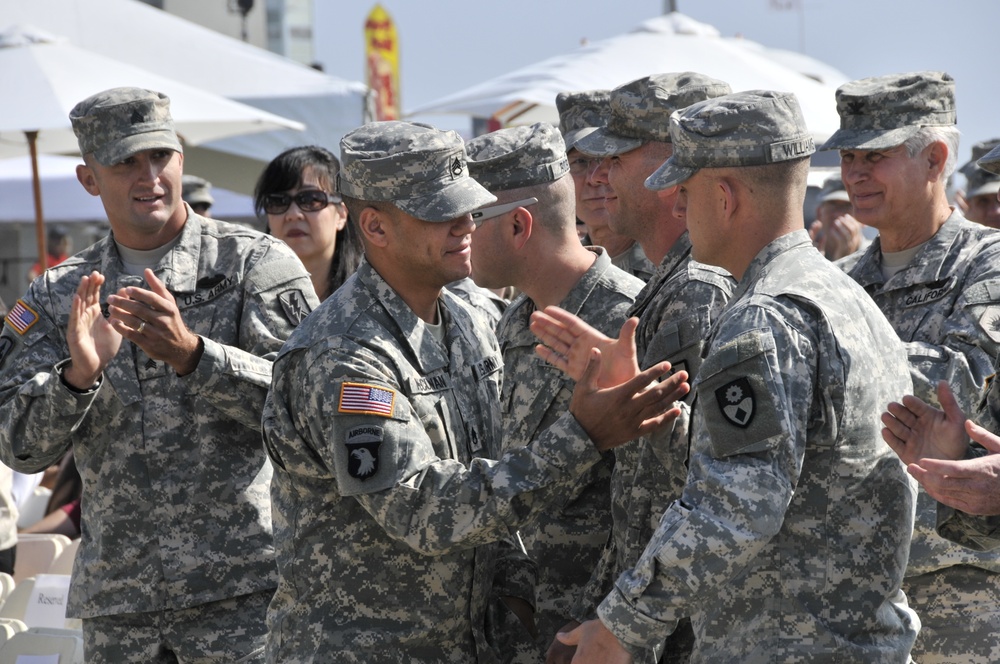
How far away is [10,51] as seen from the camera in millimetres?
9047

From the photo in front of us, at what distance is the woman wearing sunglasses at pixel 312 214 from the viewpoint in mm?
5910

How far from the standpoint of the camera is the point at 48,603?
591 cm

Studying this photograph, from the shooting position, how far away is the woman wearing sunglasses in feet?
19.4

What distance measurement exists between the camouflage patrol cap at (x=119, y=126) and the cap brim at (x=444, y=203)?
143 centimetres

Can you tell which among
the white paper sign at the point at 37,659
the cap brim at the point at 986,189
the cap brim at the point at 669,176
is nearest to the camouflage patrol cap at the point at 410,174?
the cap brim at the point at 669,176

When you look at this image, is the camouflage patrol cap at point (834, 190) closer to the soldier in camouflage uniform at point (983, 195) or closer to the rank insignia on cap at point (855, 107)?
the soldier in camouflage uniform at point (983, 195)

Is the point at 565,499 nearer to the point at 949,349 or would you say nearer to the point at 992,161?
the point at 949,349

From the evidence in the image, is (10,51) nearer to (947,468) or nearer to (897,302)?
(897,302)

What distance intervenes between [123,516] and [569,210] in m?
1.76

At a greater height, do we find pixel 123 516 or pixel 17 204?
pixel 123 516

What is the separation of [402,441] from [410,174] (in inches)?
28.1

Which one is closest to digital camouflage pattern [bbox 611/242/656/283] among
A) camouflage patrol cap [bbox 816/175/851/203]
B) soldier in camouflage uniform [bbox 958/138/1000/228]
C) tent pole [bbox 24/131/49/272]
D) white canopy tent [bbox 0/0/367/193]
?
soldier in camouflage uniform [bbox 958/138/1000/228]

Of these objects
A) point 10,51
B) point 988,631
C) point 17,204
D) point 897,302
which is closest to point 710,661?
point 988,631

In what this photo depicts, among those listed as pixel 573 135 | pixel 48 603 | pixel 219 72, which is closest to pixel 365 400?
pixel 573 135
